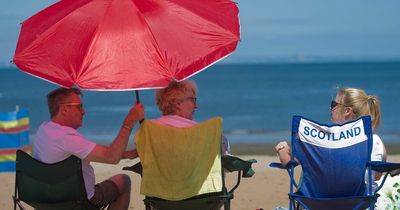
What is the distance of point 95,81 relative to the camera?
3934 millimetres

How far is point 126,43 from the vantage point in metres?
4.03

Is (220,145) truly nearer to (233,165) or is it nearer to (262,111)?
(233,165)

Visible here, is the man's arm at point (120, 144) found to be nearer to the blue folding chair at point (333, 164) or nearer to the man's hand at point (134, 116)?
the man's hand at point (134, 116)

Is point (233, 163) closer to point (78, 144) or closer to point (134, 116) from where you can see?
point (134, 116)

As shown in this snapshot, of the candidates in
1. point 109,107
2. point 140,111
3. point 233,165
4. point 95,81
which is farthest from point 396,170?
point 109,107

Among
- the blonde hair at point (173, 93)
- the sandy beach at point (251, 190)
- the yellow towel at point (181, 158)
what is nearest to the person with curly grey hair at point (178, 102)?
the blonde hair at point (173, 93)

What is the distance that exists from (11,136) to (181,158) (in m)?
4.99

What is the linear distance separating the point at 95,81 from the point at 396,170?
1765 millimetres

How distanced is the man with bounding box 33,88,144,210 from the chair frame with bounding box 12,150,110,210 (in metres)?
0.08

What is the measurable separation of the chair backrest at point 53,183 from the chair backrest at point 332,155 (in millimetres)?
1173

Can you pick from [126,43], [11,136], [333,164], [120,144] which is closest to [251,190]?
[11,136]

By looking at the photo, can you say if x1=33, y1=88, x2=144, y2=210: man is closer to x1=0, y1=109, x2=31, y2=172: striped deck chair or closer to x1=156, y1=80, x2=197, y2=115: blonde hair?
x1=156, y1=80, x2=197, y2=115: blonde hair

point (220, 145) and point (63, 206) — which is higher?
point (220, 145)

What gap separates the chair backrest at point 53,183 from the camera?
4184mm
